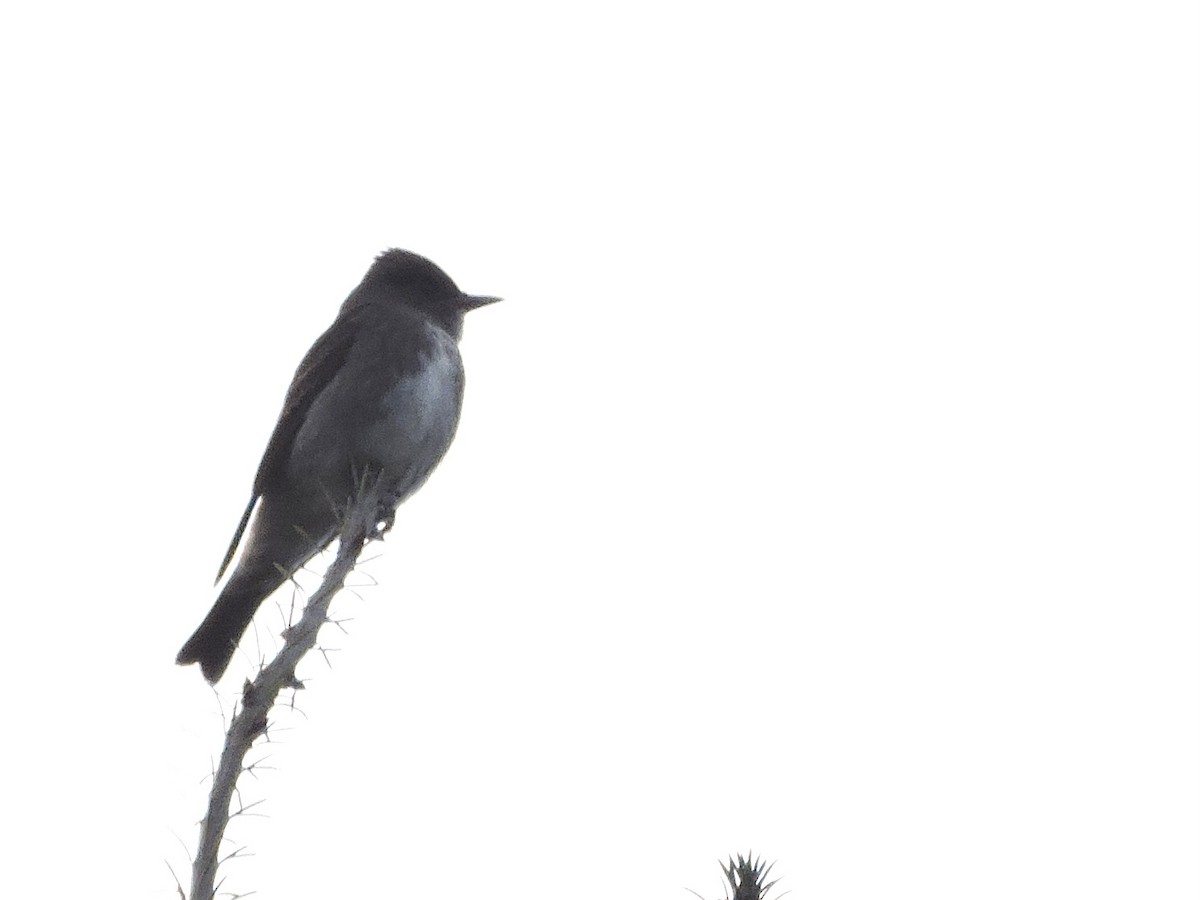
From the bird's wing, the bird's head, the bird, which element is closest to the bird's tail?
the bird

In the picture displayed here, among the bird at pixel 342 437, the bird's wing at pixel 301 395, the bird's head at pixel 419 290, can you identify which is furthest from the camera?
the bird's head at pixel 419 290

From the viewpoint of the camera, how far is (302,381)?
314 inches

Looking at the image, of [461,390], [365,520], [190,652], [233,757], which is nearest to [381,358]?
[461,390]

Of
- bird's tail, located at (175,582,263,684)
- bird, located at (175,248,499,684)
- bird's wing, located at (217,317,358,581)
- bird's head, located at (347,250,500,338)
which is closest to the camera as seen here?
bird's tail, located at (175,582,263,684)

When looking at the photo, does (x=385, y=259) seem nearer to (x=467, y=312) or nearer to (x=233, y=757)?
(x=467, y=312)

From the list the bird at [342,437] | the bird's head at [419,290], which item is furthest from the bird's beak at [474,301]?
the bird at [342,437]

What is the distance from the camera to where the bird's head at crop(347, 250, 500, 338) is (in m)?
8.61

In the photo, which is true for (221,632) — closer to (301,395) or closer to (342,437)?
(342,437)

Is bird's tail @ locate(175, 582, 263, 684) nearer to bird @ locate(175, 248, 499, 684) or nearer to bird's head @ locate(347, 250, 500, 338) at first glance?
bird @ locate(175, 248, 499, 684)

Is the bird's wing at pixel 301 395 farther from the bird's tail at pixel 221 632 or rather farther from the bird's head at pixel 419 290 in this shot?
the bird's head at pixel 419 290

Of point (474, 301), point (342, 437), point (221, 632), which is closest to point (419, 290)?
Result: point (474, 301)

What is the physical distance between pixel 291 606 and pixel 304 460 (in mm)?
3692

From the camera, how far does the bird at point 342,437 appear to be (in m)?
7.43

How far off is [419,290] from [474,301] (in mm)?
307
